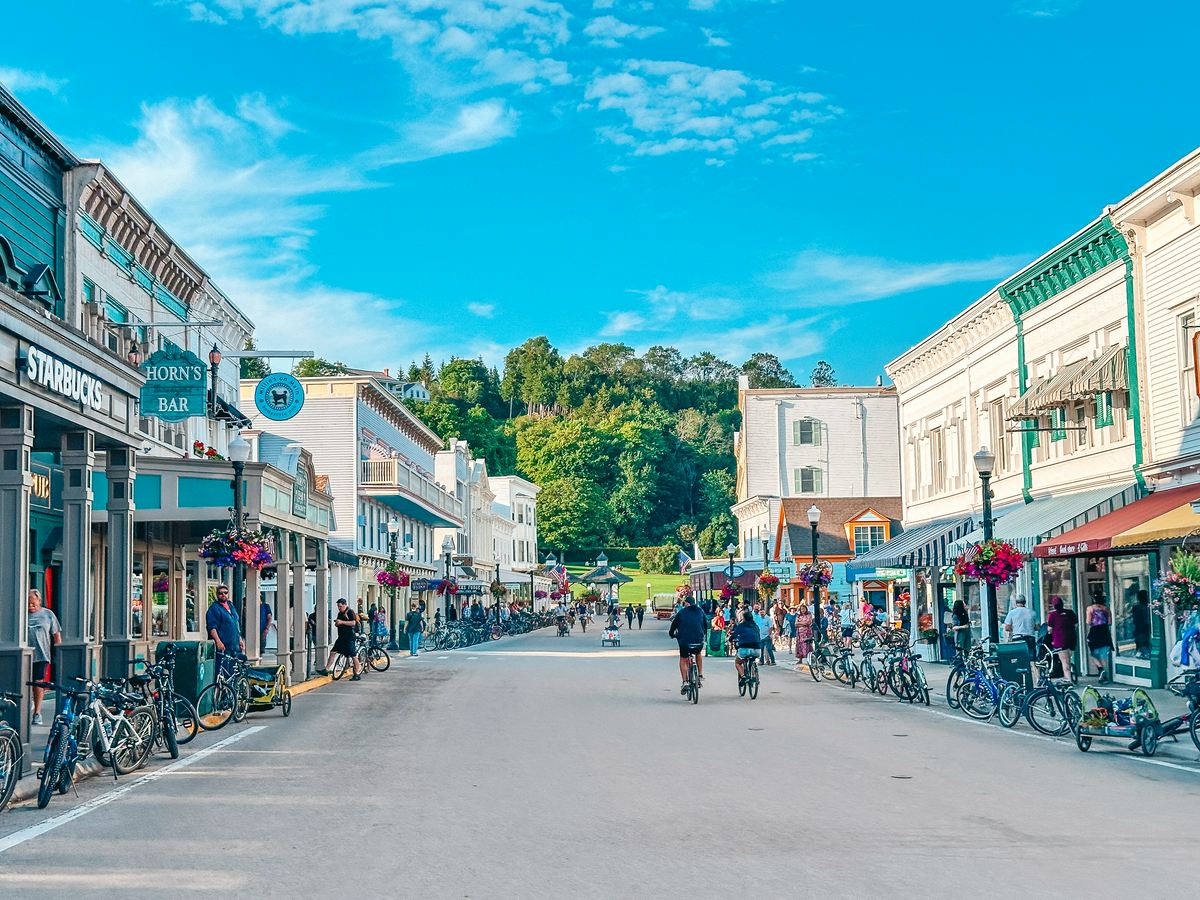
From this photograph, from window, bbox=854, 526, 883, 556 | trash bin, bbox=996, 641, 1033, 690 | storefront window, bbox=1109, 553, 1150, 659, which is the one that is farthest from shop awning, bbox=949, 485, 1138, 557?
window, bbox=854, 526, 883, 556

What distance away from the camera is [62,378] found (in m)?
14.7

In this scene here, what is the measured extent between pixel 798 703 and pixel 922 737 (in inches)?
241

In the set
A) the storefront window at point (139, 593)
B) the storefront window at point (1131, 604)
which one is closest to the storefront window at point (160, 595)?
the storefront window at point (139, 593)

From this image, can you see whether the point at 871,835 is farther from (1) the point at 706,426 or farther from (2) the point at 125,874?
(1) the point at 706,426

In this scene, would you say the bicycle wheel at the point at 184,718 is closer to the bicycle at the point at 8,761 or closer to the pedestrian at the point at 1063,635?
the bicycle at the point at 8,761

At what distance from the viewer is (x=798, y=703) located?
2302 centimetres

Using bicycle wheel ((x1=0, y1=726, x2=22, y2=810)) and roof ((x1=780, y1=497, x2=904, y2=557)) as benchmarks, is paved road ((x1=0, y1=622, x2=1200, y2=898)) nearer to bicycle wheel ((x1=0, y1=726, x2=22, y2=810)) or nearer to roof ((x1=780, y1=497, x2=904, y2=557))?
bicycle wheel ((x1=0, y1=726, x2=22, y2=810))

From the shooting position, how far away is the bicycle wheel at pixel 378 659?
32.8m

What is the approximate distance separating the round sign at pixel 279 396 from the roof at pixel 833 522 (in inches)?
1474

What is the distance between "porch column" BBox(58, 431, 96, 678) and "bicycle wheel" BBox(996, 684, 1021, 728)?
38.9 ft

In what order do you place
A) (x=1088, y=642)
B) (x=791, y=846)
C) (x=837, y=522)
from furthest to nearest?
1. (x=837, y=522)
2. (x=1088, y=642)
3. (x=791, y=846)

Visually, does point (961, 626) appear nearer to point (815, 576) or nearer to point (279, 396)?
point (815, 576)

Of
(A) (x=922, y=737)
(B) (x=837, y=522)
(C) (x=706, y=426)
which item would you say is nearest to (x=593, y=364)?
(C) (x=706, y=426)

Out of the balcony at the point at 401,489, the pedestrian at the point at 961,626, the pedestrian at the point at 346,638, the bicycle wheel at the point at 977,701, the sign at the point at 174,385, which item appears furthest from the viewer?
the balcony at the point at 401,489
